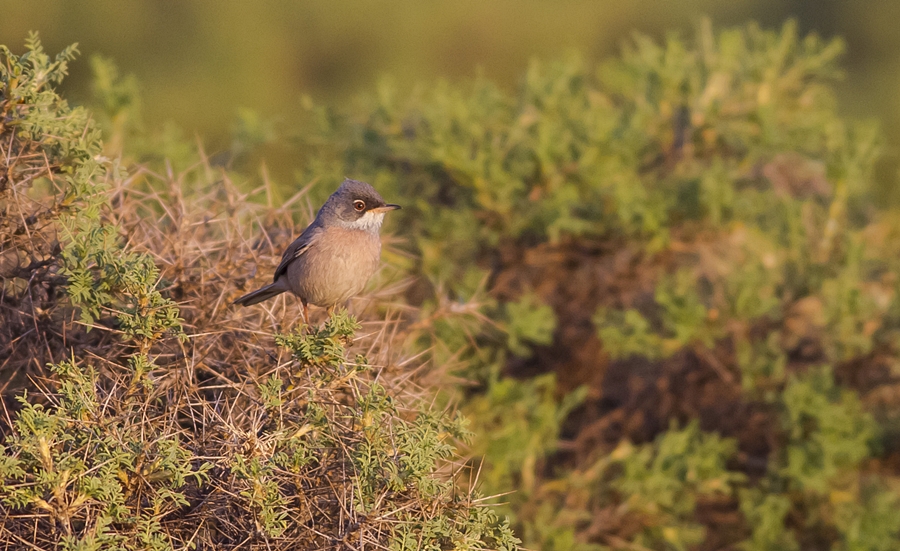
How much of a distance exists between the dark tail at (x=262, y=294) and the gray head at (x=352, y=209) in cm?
55

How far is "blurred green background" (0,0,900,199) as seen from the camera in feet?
59.1

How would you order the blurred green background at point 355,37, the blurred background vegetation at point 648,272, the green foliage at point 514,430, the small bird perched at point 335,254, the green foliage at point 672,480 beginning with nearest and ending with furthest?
1. the small bird perched at point 335,254
2. the green foliage at point 514,430
3. the green foliage at point 672,480
4. the blurred background vegetation at point 648,272
5. the blurred green background at point 355,37

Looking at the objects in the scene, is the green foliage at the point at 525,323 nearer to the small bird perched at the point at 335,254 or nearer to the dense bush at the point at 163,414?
the small bird perched at the point at 335,254

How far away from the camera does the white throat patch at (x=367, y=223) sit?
451cm

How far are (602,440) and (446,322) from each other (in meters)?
1.70

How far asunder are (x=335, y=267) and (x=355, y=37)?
16.3 meters

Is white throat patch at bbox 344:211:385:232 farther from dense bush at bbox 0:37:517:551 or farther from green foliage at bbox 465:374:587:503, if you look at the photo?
green foliage at bbox 465:374:587:503

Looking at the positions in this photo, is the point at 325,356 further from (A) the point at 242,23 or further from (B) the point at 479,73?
(A) the point at 242,23

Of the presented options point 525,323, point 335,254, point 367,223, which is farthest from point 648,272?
point 335,254

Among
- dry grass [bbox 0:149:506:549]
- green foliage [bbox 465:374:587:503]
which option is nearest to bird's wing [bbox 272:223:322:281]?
dry grass [bbox 0:149:506:549]

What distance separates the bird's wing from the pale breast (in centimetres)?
2

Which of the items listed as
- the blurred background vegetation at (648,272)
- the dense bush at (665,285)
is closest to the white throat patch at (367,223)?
the blurred background vegetation at (648,272)

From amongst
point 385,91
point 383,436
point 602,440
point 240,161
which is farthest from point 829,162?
point 383,436

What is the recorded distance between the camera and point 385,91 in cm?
702
